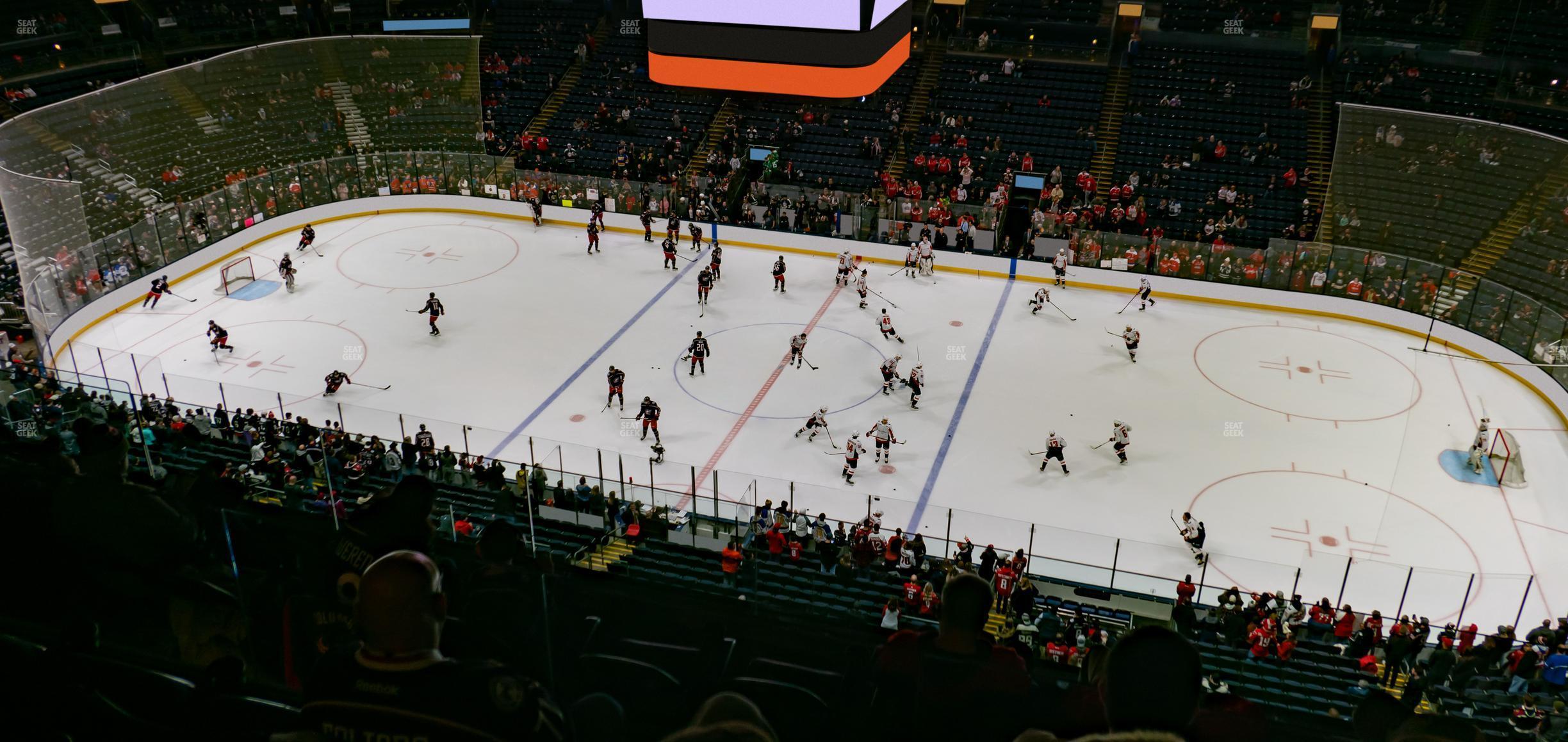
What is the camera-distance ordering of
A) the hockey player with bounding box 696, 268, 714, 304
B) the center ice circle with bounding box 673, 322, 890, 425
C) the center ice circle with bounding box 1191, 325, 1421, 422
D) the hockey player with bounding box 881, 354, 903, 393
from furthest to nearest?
the hockey player with bounding box 696, 268, 714, 304 → the hockey player with bounding box 881, 354, 903, 393 → the center ice circle with bounding box 1191, 325, 1421, 422 → the center ice circle with bounding box 673, 322, 890, 425

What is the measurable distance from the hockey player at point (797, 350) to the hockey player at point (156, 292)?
45.5 ft

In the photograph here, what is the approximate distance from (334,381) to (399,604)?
2196cm

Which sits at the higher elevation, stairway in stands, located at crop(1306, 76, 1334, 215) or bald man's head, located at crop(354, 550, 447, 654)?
bald man's head, located at crop(354, 550, 447, 654)

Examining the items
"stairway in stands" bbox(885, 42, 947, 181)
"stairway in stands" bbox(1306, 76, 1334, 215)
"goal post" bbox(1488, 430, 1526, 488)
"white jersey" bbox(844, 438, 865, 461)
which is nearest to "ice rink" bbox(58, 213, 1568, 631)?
"goal post" bbox(1488, 430, 1526, 488)

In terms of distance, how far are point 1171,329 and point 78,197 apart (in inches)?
1070

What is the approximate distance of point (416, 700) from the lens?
326 centimetres

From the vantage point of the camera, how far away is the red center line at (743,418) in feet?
62.5

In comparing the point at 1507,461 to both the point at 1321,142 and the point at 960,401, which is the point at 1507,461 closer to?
the point at 960,401

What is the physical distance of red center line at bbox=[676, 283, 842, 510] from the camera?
750 inches

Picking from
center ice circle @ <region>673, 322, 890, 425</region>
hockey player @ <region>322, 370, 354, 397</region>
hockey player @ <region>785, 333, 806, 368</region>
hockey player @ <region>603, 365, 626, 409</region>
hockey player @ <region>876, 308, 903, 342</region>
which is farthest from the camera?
hockey player @ <region>876, 308, 903, 342</region>

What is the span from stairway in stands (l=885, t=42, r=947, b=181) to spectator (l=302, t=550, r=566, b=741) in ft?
109

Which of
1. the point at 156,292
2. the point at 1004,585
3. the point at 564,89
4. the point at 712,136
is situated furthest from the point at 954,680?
the point at 564,89

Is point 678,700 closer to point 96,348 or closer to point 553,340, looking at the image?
point 553,340

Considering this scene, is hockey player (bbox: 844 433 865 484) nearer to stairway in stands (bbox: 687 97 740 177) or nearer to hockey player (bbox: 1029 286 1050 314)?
hockey player (bbox: 1029 286 1050 314)
